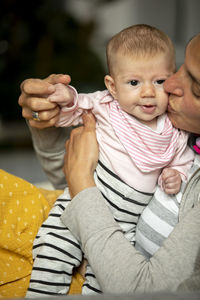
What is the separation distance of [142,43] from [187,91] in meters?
0.22

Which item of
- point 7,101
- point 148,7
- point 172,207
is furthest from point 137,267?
point 148,7

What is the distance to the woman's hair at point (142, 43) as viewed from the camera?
1.15m

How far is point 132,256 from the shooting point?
3.22 ft

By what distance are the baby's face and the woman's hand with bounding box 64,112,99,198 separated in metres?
0.17

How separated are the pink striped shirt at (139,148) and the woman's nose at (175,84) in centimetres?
13

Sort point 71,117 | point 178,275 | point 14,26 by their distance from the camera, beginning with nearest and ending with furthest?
point 178,275 < point 71,117 < point 14,26

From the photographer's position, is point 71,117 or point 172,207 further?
point 71,117

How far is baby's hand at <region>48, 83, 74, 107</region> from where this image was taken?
3.90 ft

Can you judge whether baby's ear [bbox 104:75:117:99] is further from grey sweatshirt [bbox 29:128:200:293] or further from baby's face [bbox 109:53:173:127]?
grey sweatshirt [bbox 29:128:200:293]

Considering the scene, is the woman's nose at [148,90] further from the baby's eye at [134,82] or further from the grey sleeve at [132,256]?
the grey sleeve at [132,256]

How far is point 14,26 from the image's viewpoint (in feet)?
14.3

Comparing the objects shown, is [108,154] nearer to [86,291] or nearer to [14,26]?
[86,291]

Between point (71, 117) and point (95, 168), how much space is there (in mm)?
212

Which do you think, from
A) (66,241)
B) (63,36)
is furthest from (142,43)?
(63,36)
